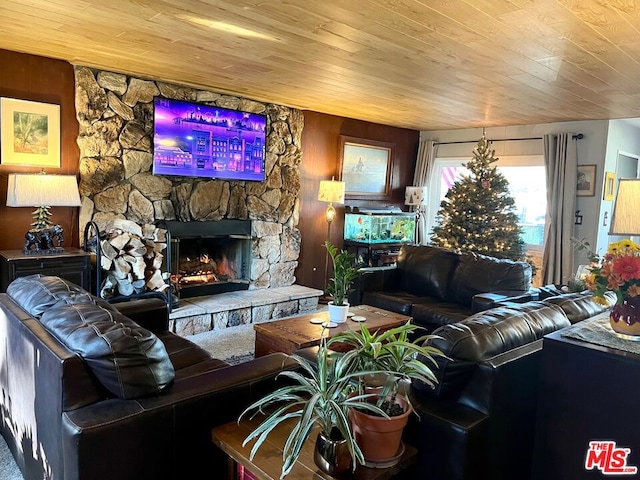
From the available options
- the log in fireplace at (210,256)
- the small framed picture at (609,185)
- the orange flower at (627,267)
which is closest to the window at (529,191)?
the small framed picture at (609,185)

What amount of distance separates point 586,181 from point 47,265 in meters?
5.71

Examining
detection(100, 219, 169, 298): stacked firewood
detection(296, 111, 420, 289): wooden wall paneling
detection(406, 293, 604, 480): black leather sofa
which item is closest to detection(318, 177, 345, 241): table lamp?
detection(296, 111, 420, 289): wooden wall paneling

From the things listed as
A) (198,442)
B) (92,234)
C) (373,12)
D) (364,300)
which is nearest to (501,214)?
(364,300)

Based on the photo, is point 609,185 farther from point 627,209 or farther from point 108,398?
point 108,398

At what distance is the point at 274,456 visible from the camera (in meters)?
1.48

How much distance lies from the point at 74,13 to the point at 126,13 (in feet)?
1.04

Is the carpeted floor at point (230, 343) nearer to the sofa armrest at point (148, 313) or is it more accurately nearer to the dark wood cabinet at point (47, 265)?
the sofa armrest at point (148, 313)

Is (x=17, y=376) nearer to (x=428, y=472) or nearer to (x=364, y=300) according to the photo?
(x=428, y=472)

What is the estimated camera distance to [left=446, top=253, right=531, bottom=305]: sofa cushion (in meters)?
4.20

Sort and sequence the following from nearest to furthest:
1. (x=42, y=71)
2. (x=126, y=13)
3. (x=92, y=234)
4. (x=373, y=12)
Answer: (x=373, y=12), (x=126, y=13), (x=42, y=71), (x=92, y=234)

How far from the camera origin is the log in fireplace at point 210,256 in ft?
15.9

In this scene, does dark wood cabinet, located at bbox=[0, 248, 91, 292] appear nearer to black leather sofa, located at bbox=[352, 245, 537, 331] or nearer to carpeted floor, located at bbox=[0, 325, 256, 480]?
carpeted floor, located at bbox=[0, 325, 256, 480]

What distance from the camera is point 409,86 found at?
13.9ft

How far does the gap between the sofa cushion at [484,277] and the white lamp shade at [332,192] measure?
172 centimetres
